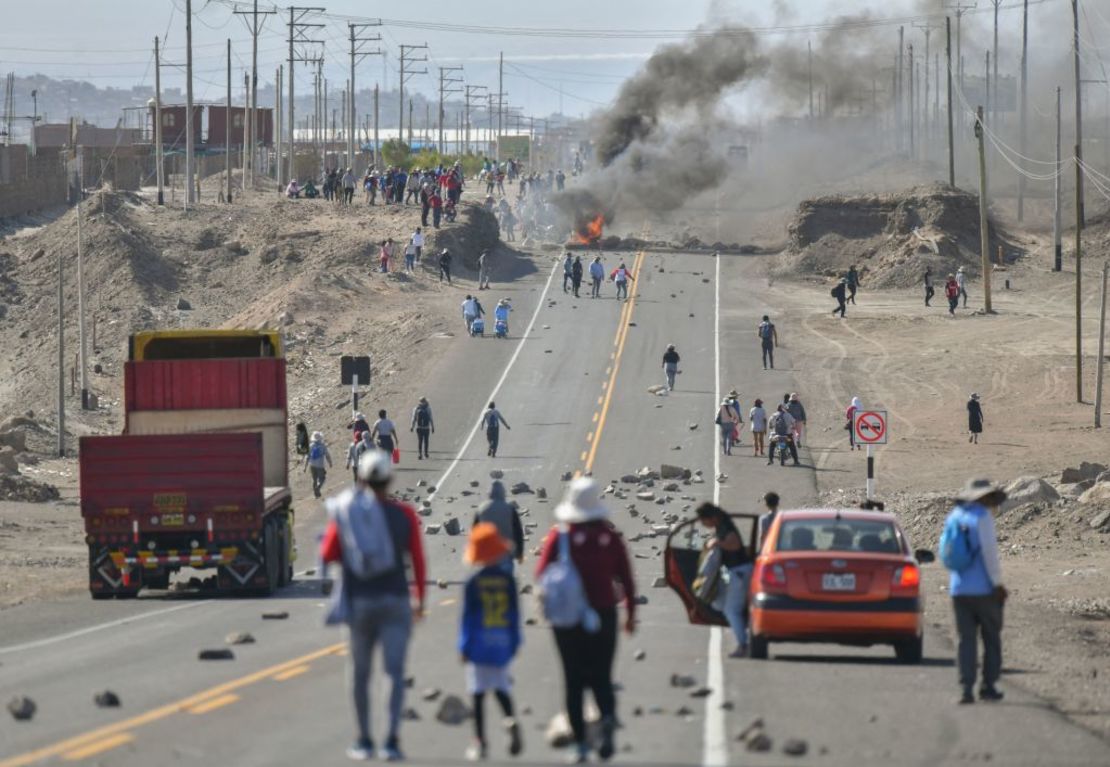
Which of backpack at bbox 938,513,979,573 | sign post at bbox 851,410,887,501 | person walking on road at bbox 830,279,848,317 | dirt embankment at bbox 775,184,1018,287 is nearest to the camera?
backpack at bbox 938,513,979,573

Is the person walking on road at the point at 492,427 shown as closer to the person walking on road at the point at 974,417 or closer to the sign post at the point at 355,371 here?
the sign post at the point at 355,371

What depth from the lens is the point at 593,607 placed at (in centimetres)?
1112

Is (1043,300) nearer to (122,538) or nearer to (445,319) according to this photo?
(445,319)

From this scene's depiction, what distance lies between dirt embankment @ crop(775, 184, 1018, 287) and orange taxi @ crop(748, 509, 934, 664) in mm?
61783

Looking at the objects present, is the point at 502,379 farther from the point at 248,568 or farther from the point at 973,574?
the point at 973,574

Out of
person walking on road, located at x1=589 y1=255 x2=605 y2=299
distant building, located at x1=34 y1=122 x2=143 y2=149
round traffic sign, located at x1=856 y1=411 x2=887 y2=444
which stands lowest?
round traffic sign, located at x1=856 y1=411 x2=887 y2=444

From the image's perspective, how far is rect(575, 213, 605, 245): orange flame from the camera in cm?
8581

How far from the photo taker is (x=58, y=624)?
2175 cm

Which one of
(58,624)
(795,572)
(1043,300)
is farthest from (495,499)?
(1043,300)

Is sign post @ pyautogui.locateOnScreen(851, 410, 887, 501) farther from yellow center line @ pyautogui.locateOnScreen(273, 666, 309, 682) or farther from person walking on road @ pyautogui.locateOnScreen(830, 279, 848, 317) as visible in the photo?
person walking on road @ pyautogui.locateOnScreen(830, 279, 848, 317)

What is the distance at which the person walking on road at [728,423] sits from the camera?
4562cm

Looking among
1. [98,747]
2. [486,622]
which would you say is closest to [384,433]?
[98,747]

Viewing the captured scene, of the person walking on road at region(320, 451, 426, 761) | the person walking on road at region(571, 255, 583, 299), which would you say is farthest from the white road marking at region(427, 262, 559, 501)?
the person walking on road at region(320, 451, 426, 761)

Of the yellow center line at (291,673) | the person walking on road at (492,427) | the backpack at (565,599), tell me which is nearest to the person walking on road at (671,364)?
the person walking on road at (492,427)
